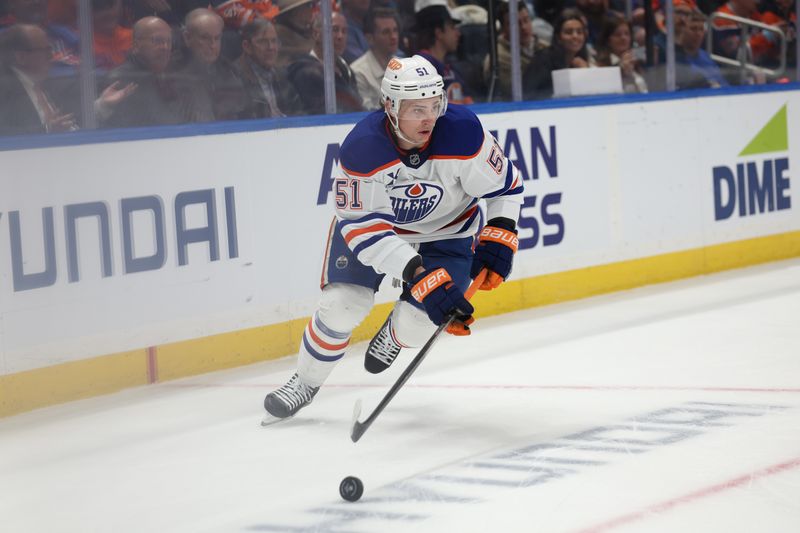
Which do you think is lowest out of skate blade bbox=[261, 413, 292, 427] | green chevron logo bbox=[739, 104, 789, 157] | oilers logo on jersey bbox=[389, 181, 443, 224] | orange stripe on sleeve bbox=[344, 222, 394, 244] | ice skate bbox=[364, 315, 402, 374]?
skate blade bbox=[261, 413, 292, 427]

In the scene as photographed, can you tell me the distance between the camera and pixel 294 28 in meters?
5.32

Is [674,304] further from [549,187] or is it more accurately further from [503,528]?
[503,528]

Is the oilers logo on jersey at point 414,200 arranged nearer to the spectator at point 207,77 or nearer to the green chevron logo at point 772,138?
the spectator at point 207,77

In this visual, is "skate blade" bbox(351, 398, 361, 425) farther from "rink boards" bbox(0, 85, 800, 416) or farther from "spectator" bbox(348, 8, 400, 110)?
"spectator" bbox(348, 8, 400, 110)

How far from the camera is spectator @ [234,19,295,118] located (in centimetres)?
511

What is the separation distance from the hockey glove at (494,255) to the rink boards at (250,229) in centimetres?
153

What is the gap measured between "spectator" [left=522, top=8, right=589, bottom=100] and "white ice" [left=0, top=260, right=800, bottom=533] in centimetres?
154

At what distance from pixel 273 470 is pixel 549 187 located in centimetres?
320

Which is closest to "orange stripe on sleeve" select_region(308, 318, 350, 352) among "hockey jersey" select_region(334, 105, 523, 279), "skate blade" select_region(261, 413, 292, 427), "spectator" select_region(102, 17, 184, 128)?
"skate blade" select_region(261, 413, 292, 427)

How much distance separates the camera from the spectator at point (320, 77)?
5.37 meters

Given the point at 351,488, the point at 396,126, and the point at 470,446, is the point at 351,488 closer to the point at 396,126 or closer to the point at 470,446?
the point at 470,446

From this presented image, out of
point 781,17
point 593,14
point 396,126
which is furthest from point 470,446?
point 781,17

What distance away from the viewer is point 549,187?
247 inches

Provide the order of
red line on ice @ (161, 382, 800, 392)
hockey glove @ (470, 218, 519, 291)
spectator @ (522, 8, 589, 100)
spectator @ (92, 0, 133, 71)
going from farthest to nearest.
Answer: spectator @ (522, 8, 589, 100) < spectator @ (92, 0, 133, 71) < red line on ice @ (161, 382, 800, 392) < hockey glove @ (470, 218, 519, 291)
